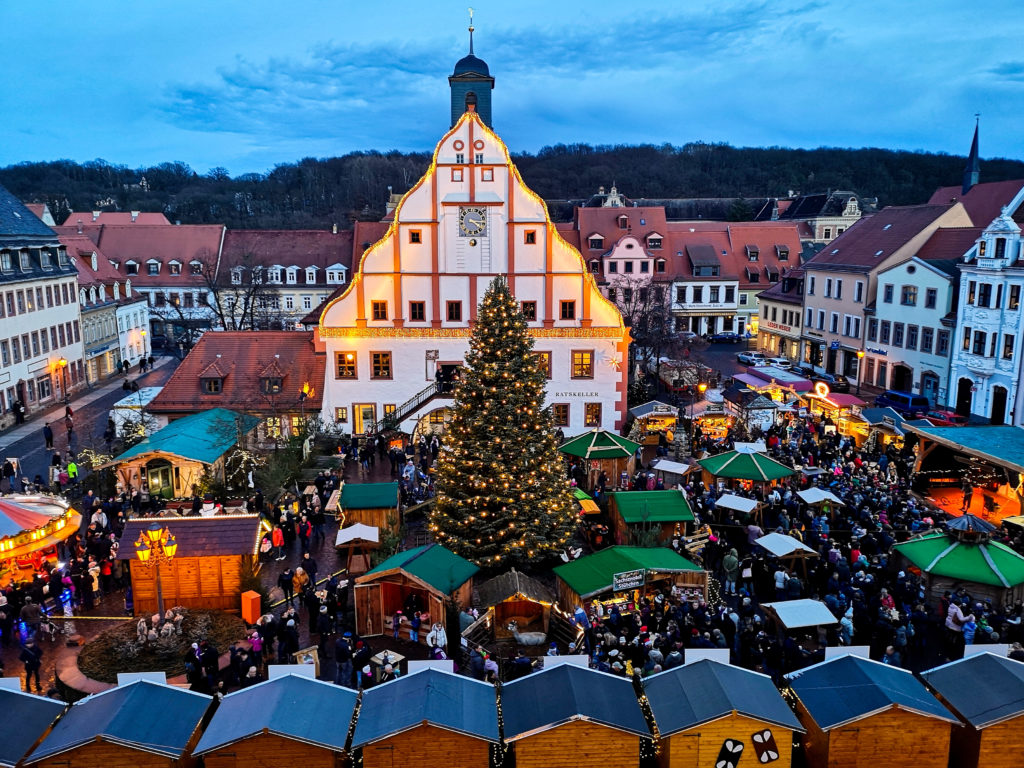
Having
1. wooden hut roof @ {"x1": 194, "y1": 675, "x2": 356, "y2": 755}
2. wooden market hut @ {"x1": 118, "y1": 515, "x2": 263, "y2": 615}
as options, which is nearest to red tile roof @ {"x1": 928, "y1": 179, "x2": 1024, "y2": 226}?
wooden market hut @ {"x1": 118, "y1": 515, "x2": 263, "y2": 615}

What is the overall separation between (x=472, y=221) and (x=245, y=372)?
39.0 feet

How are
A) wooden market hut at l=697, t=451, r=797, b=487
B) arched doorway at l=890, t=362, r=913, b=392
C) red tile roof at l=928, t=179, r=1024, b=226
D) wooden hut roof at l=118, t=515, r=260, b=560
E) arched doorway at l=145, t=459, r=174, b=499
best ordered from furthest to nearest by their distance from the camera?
red tile roof at l=928, t=179, r=1024, b=226 → arched doorway at l=890, t=362, r=913, b=392 → arched doorway at l=145, t=459, r=174, b=499 → wooden market hut at l=697, t=451, r=797, b=487 → wooden hut roof at l=118, t=515, r=260, b=560

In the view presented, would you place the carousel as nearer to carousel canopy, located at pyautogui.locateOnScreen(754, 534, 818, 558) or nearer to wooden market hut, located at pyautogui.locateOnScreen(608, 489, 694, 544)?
wooden market hut, located at pyautogui.locateOnScreen(608, 489, 694, 544)

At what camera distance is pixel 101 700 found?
12.7m

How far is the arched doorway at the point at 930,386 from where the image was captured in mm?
41969

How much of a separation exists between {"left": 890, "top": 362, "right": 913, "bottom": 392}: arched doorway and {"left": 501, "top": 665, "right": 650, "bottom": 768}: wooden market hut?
3778 cm

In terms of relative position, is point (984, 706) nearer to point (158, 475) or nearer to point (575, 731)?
point (575, 731)

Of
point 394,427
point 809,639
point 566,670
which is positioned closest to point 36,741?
point 566,670

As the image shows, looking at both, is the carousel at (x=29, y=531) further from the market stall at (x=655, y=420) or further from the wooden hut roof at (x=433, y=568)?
the market stall at (x=655, y=420)

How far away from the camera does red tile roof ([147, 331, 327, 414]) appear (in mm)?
33812

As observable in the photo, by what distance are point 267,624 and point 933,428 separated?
80.1 ft

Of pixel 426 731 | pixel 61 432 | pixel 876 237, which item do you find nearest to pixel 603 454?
pixel 426 731

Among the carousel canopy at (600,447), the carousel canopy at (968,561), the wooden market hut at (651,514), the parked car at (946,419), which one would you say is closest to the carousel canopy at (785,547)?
the carousel canopy at (968,561)

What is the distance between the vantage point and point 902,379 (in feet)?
148
